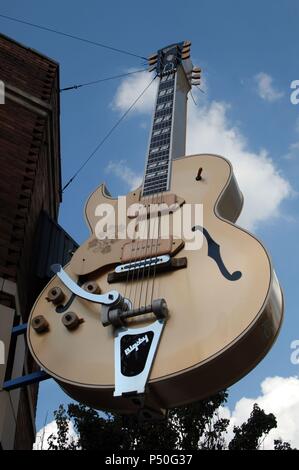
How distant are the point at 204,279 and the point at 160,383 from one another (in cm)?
91

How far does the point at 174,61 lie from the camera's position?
8258mm

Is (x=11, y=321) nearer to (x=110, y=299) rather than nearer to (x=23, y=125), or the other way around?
(x=110, y=299)

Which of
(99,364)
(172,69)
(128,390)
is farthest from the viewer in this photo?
(172,69)

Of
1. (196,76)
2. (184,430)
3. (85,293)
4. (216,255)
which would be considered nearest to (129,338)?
(85,293)

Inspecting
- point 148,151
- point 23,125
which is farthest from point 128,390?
point 23,125

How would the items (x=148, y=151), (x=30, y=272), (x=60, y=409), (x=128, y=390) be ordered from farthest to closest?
(x=60, y=409) < (x=30, y=272) < (x=148, y=151) < (x=128, y=390)

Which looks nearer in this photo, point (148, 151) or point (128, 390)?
point (128, 390)

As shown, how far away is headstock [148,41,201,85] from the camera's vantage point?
8195 mm

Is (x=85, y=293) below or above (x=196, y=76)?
below

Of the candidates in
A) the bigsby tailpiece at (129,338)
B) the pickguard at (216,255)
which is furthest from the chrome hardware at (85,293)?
the pickguard at (216,255)

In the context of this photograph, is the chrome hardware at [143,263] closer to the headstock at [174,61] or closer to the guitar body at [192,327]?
the guitar body at [192,327]

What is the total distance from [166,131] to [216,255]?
262 cm

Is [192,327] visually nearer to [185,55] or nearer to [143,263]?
[143,263]

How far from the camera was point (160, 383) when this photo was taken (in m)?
4.09
